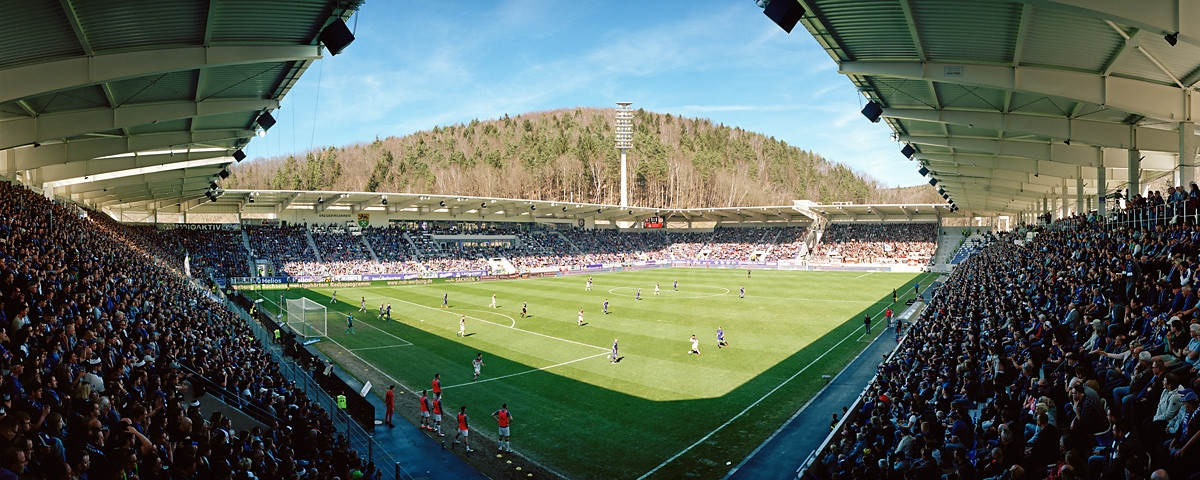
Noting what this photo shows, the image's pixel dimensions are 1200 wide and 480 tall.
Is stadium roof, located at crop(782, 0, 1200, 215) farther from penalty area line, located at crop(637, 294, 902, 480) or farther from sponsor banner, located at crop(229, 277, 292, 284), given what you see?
sponsor banner, located at crop(229, 277, 292, 284)

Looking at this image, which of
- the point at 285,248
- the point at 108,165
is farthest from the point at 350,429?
the point at 285,248

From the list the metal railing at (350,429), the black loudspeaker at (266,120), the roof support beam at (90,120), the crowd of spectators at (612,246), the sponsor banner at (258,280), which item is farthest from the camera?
the crowd of spectators at (612,246)

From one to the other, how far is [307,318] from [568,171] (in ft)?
287

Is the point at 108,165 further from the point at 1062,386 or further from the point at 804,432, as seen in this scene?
the point at 1062,386

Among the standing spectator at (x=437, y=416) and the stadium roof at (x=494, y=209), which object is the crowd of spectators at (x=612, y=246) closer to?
the stadium roof at (x=494, y=209)

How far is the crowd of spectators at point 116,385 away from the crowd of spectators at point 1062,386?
9.18 meters

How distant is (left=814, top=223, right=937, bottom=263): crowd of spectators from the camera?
238 feet

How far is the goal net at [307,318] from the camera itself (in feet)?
99.1

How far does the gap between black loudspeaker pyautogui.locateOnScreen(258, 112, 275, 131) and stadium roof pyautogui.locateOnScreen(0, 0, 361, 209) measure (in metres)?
0.08

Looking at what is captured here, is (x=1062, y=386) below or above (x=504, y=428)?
above

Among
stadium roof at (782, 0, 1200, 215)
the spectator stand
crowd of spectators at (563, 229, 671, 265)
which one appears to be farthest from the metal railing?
crowd of spectators at (563, 229, 671, 265)

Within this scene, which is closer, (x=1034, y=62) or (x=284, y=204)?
(x=1034, y=62)

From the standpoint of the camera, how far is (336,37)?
1295 cm

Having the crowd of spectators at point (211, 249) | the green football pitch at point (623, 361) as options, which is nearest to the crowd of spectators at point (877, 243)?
the green football pitch at point (623, 361)
